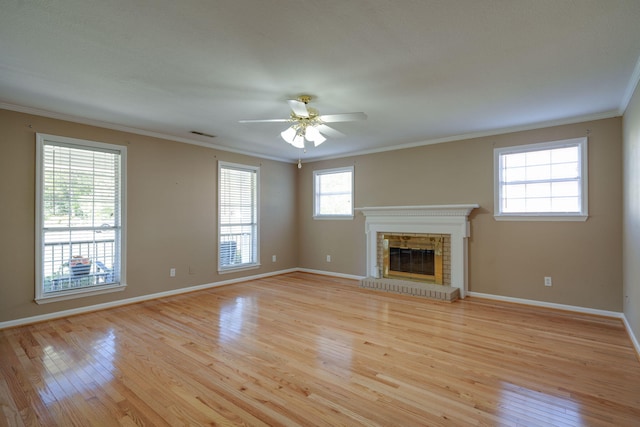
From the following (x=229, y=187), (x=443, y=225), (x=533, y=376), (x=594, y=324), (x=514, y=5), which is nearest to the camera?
(x=514, y=5)

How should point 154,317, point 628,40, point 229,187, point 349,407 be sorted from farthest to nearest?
point 229,187 < point 154,317 < point 628,40 < point 349,407

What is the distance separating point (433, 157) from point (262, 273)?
13.0 ft

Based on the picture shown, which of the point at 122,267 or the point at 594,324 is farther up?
the point at 122,267

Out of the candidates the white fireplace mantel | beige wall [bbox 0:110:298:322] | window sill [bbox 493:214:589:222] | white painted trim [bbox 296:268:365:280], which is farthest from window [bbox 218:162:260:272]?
window sill [bbox 493:214:589:222]

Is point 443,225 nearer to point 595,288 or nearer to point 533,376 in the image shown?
point 595,288

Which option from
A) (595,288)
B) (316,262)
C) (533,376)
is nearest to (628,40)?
(533,376)

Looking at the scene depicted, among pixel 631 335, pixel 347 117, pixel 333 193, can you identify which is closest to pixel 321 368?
pixel 347 117

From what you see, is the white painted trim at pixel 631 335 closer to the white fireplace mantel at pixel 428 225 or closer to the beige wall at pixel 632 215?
the beige wall at pixel 632 215

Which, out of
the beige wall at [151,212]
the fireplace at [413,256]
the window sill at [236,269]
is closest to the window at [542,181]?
the fireplace at [413,256]

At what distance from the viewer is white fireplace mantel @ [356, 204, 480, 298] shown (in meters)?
Answer: 4.95

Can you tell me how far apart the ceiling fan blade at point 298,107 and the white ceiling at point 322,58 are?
206 millimetres

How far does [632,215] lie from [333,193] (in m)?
4.58

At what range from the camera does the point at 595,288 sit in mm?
4012

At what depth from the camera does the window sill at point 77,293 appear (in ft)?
12.7
